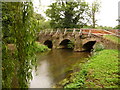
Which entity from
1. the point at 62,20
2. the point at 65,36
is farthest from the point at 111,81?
the point at 62,20

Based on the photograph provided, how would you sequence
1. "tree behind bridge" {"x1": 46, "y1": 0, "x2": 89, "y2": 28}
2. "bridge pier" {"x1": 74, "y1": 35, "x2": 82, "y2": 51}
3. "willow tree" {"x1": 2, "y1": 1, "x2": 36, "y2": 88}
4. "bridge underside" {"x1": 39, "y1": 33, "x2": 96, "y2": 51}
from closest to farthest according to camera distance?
"willow tree" {"x1": 2, "y1": 1, "x2": 36, "y2": 88} → "bridge underside" {"x1": 39, "y1": 33, "x2": 96, "y2": 51} → "bridge pier" {"x1": 74, "y1": 35, "x2": 82, "y2": 51} → "tree behind bridge" {"x1": 46, "y1": 0, "x2": 89, "y2": 28}

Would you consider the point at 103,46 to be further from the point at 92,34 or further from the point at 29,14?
the point at 29,14

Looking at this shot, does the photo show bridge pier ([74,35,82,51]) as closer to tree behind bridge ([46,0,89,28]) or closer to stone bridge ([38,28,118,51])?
stone bridge ([38,28,118,51])

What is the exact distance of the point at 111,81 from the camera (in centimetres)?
680

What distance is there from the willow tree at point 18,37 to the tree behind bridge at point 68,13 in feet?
78.1

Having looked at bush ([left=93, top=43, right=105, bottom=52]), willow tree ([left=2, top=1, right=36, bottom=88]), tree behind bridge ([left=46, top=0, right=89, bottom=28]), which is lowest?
bush ([left=93, top=43, right=105, bottom=52])

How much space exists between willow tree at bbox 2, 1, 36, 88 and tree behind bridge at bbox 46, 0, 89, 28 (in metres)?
23.8

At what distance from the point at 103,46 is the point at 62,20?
12896 mm

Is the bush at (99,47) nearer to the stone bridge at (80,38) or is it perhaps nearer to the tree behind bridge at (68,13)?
the stone bridge at (80,38)

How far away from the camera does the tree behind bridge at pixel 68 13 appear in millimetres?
26094

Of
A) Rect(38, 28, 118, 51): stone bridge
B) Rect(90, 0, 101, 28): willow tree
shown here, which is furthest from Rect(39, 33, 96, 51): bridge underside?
Rect(90, 0, 101, 28): willow tree

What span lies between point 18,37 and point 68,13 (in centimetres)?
2476

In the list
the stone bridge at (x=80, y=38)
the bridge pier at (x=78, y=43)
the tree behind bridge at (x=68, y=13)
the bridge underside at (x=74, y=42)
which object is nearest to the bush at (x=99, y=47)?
the stone bridge at (x=80, y=38)

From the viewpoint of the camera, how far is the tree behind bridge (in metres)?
26.1
